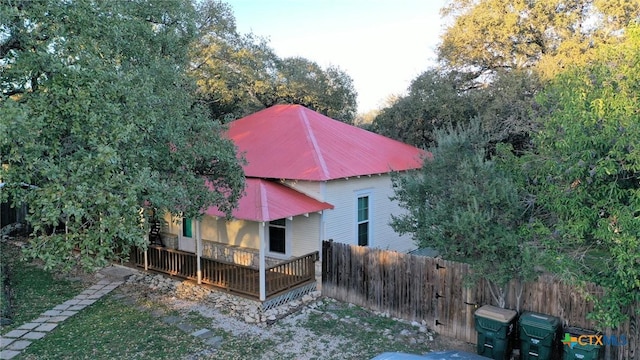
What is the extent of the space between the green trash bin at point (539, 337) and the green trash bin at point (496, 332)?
224 millimetres

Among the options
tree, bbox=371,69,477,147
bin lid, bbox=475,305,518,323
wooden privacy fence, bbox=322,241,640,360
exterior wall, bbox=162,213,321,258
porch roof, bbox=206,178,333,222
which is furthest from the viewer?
tree, bbox=371,69,477,147

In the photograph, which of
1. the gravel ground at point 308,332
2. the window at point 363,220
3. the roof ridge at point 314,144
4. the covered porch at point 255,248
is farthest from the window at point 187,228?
the window at point 363,220

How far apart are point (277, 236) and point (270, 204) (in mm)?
2857

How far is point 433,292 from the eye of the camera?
30.6 feet

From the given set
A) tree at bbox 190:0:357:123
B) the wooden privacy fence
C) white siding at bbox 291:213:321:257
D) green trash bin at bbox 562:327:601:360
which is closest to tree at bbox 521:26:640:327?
green trash bin at bbox 562:327:601:360

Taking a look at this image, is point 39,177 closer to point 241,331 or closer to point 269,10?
point 241,331

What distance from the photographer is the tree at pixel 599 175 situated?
5988mm

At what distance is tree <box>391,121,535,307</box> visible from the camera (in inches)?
298

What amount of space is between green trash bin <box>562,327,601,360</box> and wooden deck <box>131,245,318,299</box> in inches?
242

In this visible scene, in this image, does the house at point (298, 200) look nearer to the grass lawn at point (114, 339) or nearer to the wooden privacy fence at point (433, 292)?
the wooden privacy fence at point (433, 292)

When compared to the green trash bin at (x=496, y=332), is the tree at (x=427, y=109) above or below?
above

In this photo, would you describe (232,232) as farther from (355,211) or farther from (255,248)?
(355,211)

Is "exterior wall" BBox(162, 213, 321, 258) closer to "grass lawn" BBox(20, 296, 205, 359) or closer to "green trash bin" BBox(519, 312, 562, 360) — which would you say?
"grass lawn" BBox(20, 296, 205, 359)

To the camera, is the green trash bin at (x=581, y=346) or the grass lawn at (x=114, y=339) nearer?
the green trash bin at (x=581, y=346)
